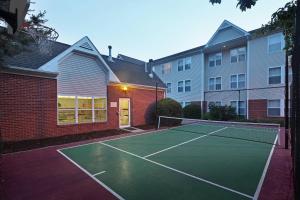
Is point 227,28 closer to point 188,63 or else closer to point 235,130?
point 188,63

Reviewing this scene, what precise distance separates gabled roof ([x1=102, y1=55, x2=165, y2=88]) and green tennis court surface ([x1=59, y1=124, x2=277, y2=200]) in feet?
28.9

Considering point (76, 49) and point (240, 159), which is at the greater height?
point (76, 49)

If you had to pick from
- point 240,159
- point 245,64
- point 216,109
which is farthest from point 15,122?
point 245,64

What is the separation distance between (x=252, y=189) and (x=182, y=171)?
2142mm

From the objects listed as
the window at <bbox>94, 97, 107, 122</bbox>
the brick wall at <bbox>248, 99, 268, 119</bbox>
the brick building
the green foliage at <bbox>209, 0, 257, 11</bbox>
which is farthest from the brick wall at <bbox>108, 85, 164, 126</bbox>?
the green foliage at <bbox>209, 0, 257, 11</bbox>

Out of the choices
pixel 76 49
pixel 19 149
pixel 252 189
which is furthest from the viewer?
pixel 76 49

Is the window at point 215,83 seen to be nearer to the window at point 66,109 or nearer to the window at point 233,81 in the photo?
the window at point 233,81

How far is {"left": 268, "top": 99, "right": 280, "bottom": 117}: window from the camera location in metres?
21.1

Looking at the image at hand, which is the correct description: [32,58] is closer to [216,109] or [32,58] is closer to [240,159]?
[240,159]

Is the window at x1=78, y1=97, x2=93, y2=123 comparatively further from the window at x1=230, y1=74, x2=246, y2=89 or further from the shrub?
the window at x1=230, y1=74, x2=246, y2=89

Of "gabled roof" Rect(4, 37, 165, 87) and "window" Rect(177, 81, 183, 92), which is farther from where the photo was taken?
"window" Rect(177, 81, 183, 92)

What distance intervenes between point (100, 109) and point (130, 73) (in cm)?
597

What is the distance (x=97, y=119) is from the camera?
1534 cm

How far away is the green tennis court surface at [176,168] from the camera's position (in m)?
5.11
